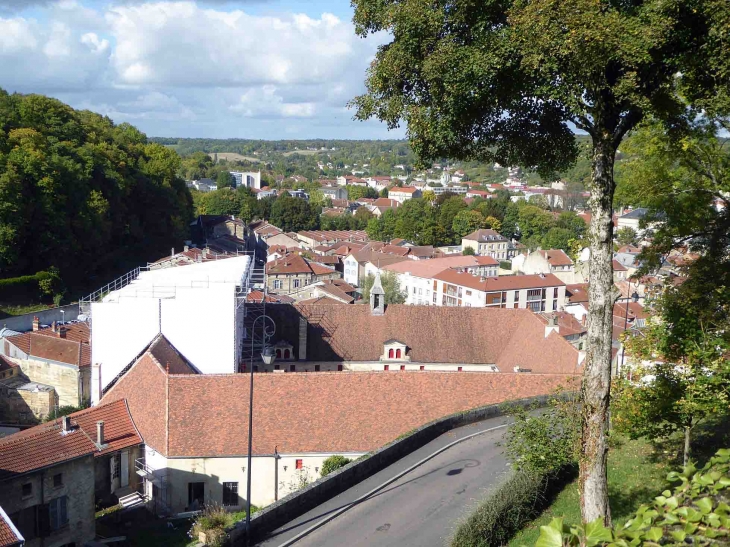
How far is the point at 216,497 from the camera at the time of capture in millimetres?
22109

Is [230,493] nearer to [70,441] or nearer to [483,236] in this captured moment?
[70,441]

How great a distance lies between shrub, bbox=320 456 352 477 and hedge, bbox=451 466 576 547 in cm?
900

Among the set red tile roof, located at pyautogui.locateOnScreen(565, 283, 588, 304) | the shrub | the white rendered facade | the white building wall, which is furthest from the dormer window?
red tile roof, located at pyautogui.locateOnScreen(565, 283, 588, 304)

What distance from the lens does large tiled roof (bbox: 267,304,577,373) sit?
35.5 meters

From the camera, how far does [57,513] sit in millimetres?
19016

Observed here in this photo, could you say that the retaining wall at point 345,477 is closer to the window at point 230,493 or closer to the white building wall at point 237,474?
the white building wall at point 237,474

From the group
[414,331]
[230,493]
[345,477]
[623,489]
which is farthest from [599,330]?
[414,331]

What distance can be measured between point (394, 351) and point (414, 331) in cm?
172

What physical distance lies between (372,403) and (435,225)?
75.7 meters

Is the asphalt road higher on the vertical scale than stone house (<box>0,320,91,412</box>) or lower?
higher

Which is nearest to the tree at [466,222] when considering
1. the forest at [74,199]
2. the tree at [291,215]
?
the tree at [291,215]

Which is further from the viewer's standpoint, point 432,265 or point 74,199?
point 432,265

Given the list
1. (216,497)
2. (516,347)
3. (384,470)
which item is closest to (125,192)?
(516,347)

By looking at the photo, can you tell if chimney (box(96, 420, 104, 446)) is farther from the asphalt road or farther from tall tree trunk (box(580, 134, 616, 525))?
tall tree trunk (box(580, 134, 616, 525))
